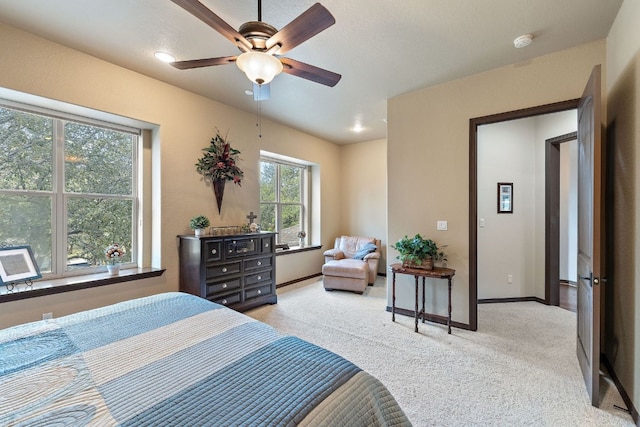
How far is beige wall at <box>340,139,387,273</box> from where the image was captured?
18.9 ft

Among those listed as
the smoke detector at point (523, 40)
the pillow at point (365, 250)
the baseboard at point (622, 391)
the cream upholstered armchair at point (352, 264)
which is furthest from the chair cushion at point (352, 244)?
the smoke detector at point (523, 40)

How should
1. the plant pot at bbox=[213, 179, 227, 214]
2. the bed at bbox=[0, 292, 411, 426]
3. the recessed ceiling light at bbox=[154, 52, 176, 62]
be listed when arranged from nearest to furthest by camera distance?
the bed at bbox=[0, 292, 411, 426], the recessed ceiling light at bbox=[154, 52, 176, 62], the plant pot at bbox=[213, 179, 227, 214]

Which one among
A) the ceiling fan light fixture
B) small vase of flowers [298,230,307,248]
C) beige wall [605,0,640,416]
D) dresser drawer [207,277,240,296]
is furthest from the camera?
small vase of flowers [298,230,307,248]

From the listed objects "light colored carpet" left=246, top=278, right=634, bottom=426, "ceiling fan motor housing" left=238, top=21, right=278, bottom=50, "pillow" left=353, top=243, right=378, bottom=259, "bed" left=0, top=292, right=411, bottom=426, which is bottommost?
"light colored carpet" left=246, top=278, right=634, bottom=426

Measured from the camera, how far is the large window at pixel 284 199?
5090mm

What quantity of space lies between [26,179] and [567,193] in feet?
24.8

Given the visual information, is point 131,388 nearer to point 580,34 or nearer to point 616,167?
point 616,167

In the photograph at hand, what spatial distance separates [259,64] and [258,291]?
299 cm

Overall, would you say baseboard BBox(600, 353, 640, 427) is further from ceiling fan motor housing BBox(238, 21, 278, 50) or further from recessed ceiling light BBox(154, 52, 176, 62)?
recessed ceiling light BBox(154, 52, 176, 62)

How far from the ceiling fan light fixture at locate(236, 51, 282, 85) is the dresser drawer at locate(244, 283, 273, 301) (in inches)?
110

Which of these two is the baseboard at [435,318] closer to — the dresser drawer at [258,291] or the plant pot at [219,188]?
the dresser drawer at [258,291]

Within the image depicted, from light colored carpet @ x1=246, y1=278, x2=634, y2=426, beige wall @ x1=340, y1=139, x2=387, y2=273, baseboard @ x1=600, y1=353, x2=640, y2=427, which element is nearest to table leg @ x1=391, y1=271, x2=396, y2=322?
light colored carpet @ x1=246, y1=278, x2=634, y2=426

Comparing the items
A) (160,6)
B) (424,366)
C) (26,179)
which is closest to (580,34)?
→ (424,366)

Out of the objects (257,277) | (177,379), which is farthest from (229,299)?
(177,379)
